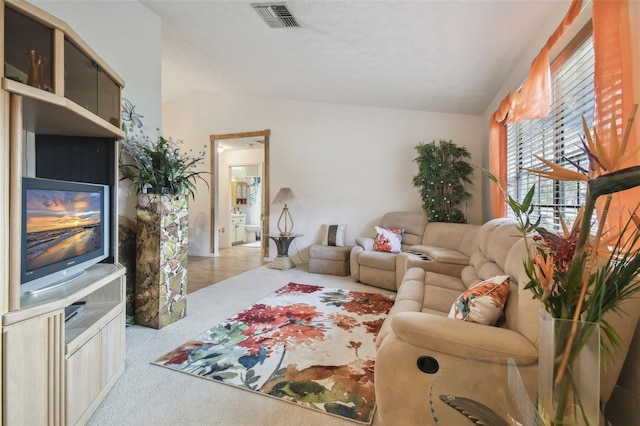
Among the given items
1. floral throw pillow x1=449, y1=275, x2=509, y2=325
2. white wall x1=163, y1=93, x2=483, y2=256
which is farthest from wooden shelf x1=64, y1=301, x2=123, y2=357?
white wall x1=163, y1=93, x2=483, y2=256

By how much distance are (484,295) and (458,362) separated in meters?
0.40

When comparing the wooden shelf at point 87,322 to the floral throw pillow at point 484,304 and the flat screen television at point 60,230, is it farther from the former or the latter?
the floral throw pillow at point 484,304

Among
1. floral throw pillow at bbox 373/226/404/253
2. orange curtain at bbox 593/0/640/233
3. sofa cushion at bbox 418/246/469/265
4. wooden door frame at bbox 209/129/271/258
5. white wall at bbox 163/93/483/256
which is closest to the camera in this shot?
orange curtain at bbox 593/0/640/233

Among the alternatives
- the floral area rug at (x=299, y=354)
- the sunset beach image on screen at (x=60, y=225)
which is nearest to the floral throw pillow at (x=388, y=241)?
the floral area rug at (x=299, y=354)

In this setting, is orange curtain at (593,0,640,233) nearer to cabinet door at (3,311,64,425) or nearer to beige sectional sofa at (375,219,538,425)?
beige sectional sofa at (375,219,538,425)

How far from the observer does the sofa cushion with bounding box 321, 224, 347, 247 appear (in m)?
4.44

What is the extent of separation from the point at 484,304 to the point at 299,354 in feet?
4.27

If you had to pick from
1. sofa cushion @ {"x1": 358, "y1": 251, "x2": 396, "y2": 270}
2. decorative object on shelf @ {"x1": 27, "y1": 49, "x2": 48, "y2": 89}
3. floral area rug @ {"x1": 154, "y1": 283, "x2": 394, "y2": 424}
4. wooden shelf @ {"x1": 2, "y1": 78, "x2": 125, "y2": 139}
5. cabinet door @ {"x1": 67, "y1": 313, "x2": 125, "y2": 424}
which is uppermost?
decorative object on shelf @ {"x1": 27, "y1": 49, "x2": 48, "y2": 89}

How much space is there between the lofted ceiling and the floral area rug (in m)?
2.64

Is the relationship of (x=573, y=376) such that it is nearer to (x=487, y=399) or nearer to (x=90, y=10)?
(x=487, y=399)

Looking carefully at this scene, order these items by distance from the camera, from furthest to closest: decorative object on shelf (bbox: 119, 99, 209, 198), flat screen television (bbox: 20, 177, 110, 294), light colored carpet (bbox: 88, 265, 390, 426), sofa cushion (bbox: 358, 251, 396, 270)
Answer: sofa cushion (bbox: 358, 251, 396, 270) < decorative object on shelf (bbox: 119, 99, 209, 198) < light colored carpet (bbox: 88, 265, 390, 426) < flat screen television (bbox: 20, 177, 110, 294)

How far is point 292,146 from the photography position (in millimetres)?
5008

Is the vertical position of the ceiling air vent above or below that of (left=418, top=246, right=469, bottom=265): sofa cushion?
above

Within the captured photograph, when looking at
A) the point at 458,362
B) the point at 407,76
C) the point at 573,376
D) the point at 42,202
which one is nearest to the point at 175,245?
the point at 42,202
